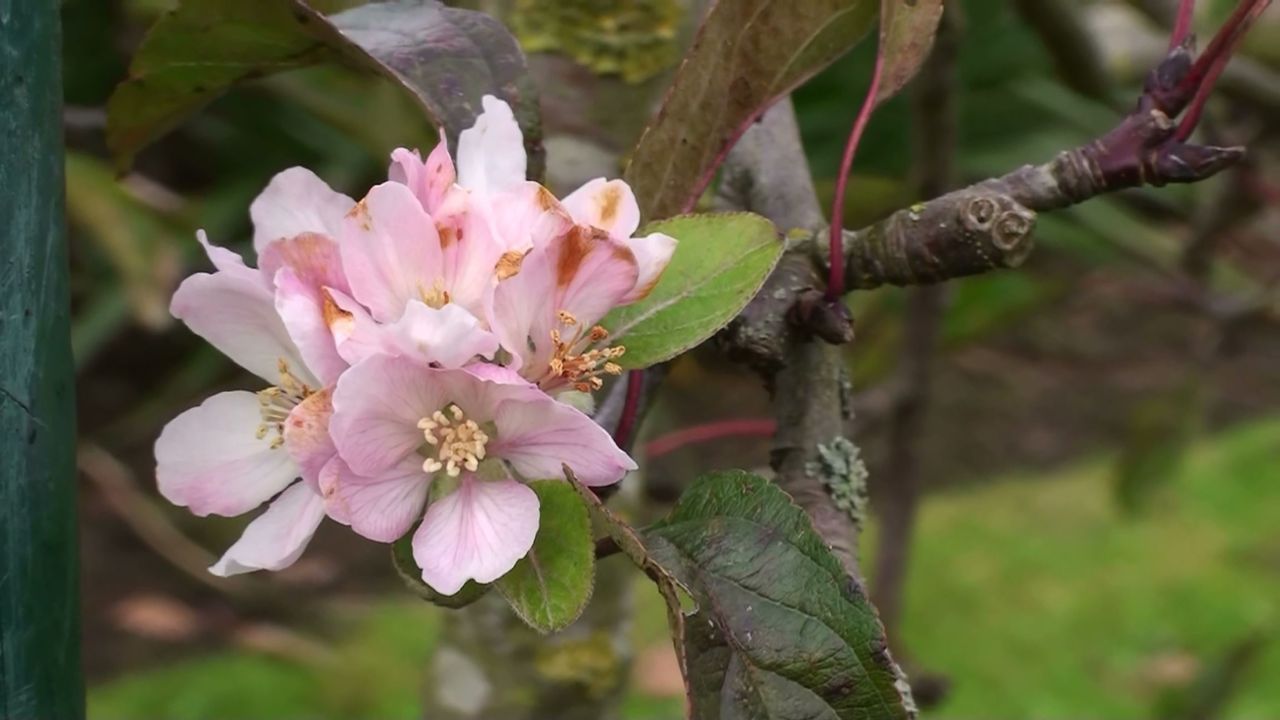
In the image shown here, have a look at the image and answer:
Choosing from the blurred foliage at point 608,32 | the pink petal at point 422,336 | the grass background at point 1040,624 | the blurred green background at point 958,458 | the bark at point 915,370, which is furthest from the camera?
the grass background at point 1040,624

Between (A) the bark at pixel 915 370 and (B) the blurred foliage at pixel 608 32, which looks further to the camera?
(A) the bark at pixel 915 370

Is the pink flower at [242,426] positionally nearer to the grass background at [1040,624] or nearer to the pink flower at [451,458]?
the pink flower at [451,458]

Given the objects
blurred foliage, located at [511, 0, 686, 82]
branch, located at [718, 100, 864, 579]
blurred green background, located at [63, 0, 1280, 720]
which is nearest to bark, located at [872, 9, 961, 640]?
blurred green background, located at [63, 0, 1280, 720]

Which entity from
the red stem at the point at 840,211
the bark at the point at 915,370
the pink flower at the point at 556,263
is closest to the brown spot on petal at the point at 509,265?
the pink flower at the point at 556,263

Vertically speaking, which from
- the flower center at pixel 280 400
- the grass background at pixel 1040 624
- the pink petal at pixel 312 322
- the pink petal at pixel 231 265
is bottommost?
Result: the grass background at pixel 1040 624

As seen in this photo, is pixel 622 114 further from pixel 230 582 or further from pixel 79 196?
pixel 230 582

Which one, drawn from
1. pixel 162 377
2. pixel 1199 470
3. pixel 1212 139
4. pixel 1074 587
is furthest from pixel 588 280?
pixel 162 377
